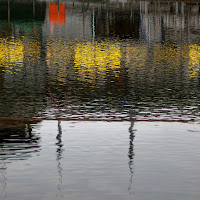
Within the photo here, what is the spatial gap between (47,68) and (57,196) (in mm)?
21582

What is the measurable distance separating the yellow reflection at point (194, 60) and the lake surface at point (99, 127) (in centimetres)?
6

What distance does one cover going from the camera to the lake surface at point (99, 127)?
997cm

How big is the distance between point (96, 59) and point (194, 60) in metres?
5.78

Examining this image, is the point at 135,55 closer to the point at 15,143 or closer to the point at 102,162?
the point at 15,143

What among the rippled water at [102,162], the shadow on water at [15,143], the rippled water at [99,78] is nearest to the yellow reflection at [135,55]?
the rippled water at [99,78]

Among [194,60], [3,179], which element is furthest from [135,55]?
[3,179]

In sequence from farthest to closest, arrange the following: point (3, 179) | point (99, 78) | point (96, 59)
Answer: point (96, 59) < point (99, 78) < point (3, 179)

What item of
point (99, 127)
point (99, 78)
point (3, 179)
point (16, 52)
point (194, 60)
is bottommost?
point (194, 60)

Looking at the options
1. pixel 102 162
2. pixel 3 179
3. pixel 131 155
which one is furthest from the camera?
pixel 131 155

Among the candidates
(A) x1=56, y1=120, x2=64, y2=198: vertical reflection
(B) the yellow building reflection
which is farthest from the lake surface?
(B) the yellow building reflection

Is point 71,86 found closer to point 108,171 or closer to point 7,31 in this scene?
point 108,171

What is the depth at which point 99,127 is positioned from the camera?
584 inches

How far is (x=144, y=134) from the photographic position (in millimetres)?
14047

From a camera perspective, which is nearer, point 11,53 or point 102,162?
point 102,162
